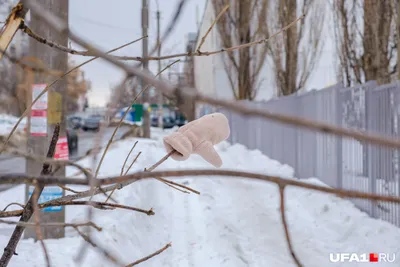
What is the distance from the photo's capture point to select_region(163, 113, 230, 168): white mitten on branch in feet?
3.87

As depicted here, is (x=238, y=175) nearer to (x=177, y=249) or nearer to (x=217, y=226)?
(x=177, y=249)

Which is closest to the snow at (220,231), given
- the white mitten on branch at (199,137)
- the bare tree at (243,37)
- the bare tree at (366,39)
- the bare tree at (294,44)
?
the white mitten on branch at (199,137)

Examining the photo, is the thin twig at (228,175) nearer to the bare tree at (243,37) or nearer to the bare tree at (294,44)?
the bare tree at (294,44)

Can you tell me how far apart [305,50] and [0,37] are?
593 inches

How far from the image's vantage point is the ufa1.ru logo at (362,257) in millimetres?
4176

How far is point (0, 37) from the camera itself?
3.39 feet

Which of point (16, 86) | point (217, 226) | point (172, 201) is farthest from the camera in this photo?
point (172, 201)

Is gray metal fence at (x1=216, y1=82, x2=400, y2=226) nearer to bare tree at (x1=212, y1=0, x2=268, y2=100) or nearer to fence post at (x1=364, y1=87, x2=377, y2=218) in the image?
fence post at (x1=364, y1=87, x2=377, y2=218)

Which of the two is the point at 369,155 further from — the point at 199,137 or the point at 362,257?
the point at 199,137

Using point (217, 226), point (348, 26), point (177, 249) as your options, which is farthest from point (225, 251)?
point (348, 26)

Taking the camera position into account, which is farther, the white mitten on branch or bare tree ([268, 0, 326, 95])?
bare tree ([268, 0, 326, 95])

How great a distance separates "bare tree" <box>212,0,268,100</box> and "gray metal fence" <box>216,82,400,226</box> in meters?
5.02

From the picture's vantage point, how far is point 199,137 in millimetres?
1222

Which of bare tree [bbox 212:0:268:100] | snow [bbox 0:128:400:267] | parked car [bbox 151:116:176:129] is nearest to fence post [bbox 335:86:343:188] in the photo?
snow [bbox 0:128:400:267]
